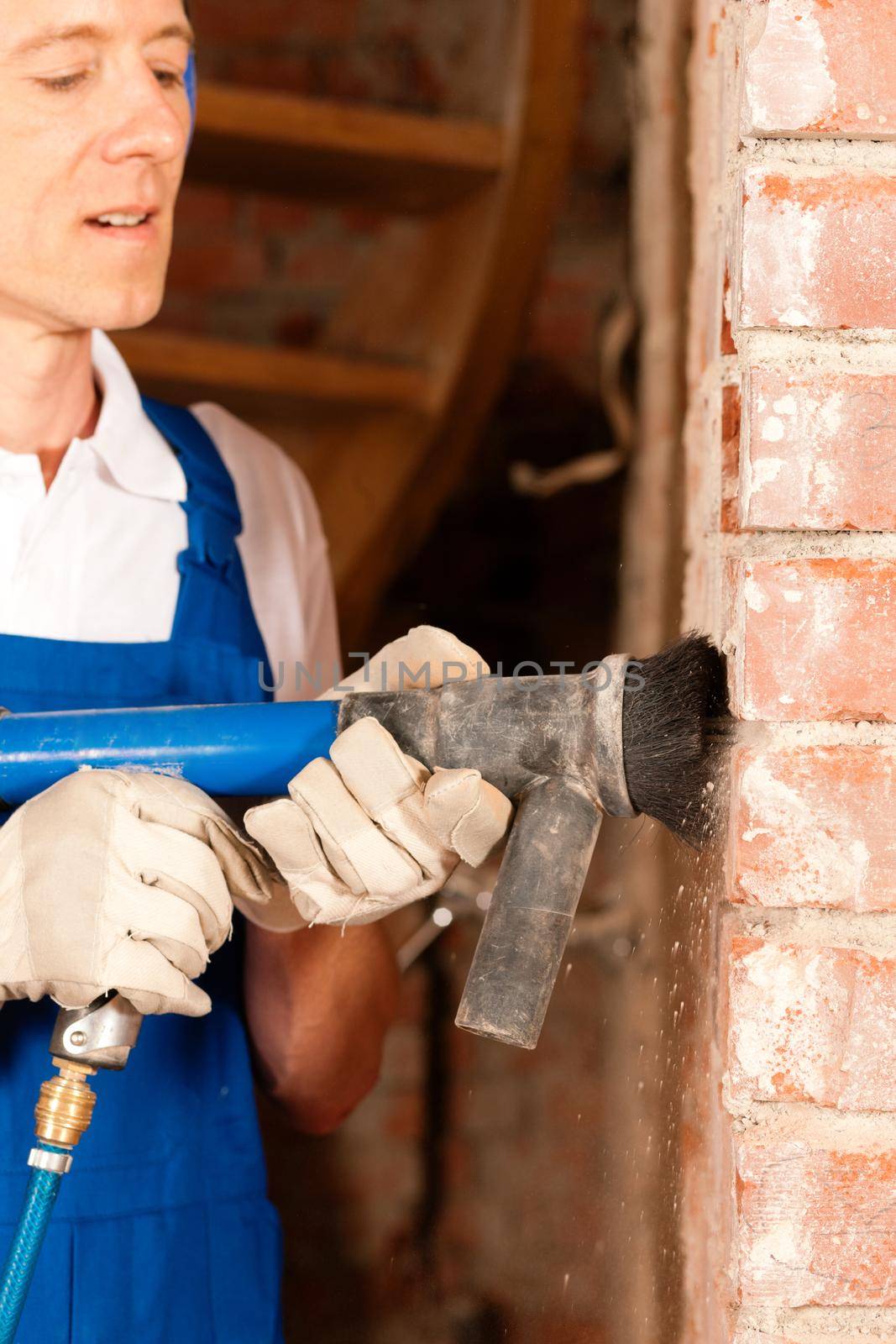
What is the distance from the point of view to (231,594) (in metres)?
1.18

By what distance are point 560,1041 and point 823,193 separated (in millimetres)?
1622

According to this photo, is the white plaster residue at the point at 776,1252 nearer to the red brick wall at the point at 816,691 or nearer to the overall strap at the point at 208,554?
the red brick wall at the point at 816,691

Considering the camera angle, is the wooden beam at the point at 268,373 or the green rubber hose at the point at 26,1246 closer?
the green rubber hose at the point at 26,1246

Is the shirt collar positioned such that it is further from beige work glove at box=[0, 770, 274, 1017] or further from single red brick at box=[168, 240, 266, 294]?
single red brick at box=[168, 240, 266, 294]

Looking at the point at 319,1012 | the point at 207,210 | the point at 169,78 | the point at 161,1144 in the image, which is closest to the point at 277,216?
the point at 207,210

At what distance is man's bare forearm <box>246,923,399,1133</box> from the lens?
1135mm

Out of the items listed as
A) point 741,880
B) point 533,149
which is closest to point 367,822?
point 741,880

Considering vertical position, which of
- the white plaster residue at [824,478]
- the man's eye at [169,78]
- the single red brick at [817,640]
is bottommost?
the single red brick at [817,640]

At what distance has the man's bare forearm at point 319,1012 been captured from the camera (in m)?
1.13

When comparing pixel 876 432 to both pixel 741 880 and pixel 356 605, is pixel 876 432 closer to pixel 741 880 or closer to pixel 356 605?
pixel 741 880

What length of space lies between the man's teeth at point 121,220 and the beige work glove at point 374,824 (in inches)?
18.4

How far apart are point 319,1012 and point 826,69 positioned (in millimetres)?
786

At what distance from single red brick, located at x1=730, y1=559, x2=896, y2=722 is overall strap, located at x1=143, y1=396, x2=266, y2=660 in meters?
0.54

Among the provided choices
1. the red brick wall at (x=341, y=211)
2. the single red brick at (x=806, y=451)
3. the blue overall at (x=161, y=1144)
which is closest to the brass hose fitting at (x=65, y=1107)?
the blue overall at (x=161, y=1144)
